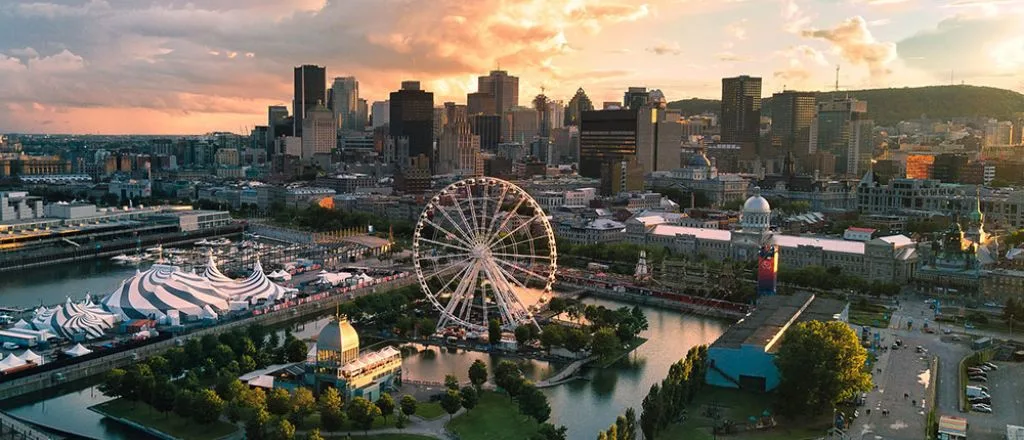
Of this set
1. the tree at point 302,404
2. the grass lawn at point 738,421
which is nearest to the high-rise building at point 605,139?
the grass lawn at point 738,421

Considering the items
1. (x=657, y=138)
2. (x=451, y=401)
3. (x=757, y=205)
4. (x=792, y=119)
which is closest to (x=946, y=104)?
(x=792, y=119)

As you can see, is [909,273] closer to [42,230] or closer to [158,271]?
[158,271]

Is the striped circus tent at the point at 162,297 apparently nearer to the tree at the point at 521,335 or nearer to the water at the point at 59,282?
the water at the point at 59,282

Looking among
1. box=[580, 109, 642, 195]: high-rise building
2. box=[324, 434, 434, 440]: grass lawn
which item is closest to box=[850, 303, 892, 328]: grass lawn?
box=[324, 434, 434, 440]: grass lawn

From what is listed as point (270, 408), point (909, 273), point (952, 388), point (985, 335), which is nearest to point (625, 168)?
point (909, 273)

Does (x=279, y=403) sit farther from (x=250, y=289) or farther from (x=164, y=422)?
(x=250, y=289)
